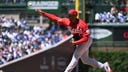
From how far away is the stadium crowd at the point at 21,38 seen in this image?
14515 millimetres

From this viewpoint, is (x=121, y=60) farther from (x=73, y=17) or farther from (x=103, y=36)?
(x=73, y=17)

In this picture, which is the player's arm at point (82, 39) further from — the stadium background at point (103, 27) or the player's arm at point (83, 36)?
the stadium background at point (103, 27)

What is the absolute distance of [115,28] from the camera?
1420 cm

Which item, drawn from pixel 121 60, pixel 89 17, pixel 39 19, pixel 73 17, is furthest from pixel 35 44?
→ pixel 73 17

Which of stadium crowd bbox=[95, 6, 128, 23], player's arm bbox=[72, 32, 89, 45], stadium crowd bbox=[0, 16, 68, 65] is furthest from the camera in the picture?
stadium crowd bbox=[0, 16, 68, 65]

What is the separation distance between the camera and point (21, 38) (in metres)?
15.3

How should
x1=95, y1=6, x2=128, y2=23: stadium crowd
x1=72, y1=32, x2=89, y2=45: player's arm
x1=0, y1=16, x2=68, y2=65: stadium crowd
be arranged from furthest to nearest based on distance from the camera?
1. x1=0, y1=16, x2=68, y2=65: stadium crowd
2. x1=95, y1=6, x2=128, y2=23: stadium crowd
3. x1=72, y1=32, x2=89, y2=45: player's arm

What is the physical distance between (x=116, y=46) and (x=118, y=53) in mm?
628

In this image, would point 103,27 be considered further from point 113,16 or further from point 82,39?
point 82,39

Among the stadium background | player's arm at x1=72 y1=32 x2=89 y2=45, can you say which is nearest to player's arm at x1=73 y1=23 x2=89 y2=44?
player's arm at x1=72 y1=32 x2=89 y2=45

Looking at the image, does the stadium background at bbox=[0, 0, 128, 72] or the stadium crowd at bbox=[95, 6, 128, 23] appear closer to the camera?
the stadium background at bbox=[0, 0, 128, 72]

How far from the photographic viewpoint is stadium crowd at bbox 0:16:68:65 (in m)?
14.5

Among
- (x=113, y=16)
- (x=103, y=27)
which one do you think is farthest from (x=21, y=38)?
(x=113, y=16)

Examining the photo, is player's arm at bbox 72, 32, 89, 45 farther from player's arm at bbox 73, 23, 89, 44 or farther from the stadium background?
the stadium background
